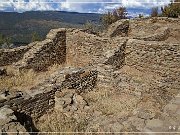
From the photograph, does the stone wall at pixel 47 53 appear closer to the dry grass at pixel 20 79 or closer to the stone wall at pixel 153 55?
the dry grass at pixel 20 79

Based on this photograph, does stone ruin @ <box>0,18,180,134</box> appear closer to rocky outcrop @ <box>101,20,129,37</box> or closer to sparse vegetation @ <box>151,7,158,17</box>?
rocky outcrop @ <box>101,20,129,37</box>

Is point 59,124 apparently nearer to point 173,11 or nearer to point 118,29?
point 118,29

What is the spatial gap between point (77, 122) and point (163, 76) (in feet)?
19.2

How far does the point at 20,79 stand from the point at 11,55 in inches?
120

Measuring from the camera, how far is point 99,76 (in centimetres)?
1154

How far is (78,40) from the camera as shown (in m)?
15.4

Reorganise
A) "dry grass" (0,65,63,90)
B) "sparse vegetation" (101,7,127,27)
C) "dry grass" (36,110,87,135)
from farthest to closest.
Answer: "sparse vegetation" (101,7,127,27)
"dry grass" (0,65,63,90)
"dry grass" (36,110,87,135)

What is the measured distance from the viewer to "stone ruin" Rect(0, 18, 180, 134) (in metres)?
7.74

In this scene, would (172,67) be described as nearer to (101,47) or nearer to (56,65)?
(101,47)

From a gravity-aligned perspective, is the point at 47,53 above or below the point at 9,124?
below

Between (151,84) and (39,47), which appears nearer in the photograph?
(151,84)

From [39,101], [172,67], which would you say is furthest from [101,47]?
[39,101]

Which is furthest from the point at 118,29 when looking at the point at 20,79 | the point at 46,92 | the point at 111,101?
the point at 46,92

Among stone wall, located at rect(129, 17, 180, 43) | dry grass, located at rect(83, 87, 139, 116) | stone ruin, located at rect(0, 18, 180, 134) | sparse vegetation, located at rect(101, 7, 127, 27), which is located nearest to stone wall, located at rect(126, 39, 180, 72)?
stone ruin, located at rect(0, 18, 180, 134)
